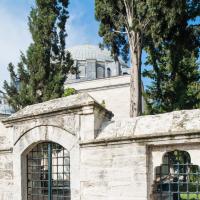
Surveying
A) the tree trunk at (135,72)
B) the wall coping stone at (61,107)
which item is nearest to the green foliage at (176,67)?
the tree trunk at (135,72)

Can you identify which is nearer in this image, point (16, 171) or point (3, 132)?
point (16, 171)

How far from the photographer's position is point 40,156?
748 centimetres

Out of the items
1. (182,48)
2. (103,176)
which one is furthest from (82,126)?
(182,48)

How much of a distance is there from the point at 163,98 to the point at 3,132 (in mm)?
11002

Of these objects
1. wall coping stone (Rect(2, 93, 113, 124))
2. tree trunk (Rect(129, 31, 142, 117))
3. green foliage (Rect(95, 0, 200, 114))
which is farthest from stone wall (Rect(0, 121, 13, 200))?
green foliage (Rect(95, 0, 200, 114))

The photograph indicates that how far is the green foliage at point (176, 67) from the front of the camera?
1529cm

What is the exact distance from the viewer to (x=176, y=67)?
17.1 metres

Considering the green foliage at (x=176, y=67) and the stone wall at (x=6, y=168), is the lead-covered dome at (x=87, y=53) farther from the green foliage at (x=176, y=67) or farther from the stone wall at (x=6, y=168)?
the stone wall at (x=6, y=168)

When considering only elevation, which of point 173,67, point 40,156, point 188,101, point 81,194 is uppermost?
point 173,67

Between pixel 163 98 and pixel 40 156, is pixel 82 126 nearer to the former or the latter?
pixel 40 156

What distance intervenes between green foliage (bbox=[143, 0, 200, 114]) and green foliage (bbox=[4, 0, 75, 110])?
4.26m

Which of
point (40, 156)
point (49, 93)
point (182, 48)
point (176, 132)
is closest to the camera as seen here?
point (176, 132)

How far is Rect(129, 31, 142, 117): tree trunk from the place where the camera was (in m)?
15.1

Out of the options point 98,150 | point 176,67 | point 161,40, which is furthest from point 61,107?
point 176,67
